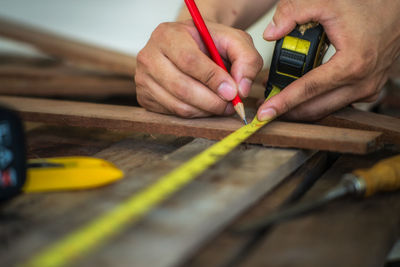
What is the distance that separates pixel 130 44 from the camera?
377 cm

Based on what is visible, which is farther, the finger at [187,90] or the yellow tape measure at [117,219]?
the finger at [187,90]

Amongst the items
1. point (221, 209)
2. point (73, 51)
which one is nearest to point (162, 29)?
point (221, 209)

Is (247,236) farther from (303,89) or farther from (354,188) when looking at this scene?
(303,89)

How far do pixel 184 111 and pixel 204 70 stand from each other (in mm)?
141

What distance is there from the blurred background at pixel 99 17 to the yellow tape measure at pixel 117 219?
296 cm

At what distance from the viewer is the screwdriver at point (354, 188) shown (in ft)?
2.38

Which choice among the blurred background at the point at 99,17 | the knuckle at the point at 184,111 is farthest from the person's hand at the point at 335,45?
the blurred background at the point at 99,17

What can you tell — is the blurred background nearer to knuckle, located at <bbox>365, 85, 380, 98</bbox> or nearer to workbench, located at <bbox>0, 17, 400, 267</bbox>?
knuckle, located at <bbox>365, 85, 380, 98</bbox>

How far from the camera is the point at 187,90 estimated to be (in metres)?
1.20

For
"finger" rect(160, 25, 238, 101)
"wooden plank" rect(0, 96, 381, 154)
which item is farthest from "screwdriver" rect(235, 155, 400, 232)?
"finger" rect(160, 25, 238, 101)

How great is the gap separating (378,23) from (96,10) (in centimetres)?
301

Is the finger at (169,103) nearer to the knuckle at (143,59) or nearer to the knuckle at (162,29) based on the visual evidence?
the knuckle at (143,59)

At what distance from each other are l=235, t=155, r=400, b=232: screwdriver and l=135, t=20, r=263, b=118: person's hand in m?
0.47

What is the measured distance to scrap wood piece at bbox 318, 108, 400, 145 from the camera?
1.16 metres
